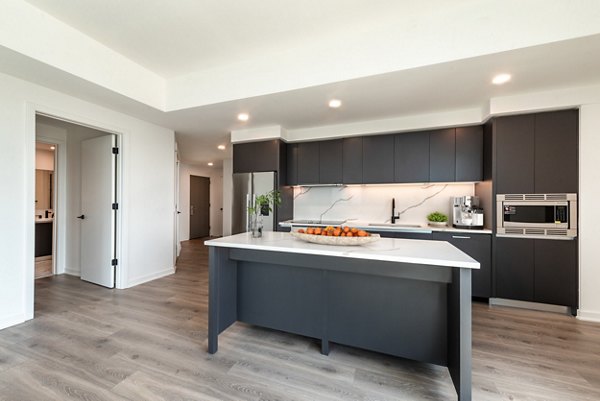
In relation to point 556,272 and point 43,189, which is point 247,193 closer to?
point 556,272

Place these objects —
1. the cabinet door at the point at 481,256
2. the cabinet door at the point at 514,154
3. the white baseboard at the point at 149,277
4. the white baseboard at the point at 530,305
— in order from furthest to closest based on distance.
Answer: the white baseboard at the point at 149,277, the cabinet door at the point at 481,256, the cabinet door at the point at 514,154, the white baseboard at the point at 530,305

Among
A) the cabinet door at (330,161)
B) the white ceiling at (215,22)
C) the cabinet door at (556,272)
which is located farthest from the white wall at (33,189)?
the cabinet door at (556,272)

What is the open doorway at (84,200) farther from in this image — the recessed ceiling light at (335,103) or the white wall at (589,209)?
the white wall at (589,209)

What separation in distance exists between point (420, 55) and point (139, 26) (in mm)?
2493

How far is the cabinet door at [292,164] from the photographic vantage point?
4.39 metres

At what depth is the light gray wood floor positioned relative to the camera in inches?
64.6

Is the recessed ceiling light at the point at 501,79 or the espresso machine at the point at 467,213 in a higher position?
the recessed ceiling light at the point at 501,79

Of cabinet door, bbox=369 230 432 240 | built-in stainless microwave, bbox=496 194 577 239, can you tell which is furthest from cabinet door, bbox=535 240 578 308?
cabinet door, bbox=369 230 432 240

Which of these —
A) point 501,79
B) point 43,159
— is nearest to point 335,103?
point 501,79

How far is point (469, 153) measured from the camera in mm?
3465

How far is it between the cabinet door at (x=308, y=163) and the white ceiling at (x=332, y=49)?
1142mm

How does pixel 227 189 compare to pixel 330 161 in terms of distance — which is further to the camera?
pixel 227 189

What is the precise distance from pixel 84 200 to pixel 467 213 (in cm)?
546

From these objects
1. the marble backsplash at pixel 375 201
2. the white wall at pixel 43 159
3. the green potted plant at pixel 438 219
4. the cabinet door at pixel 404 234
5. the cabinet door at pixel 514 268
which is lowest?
the cabinet door at pixel 514 268
